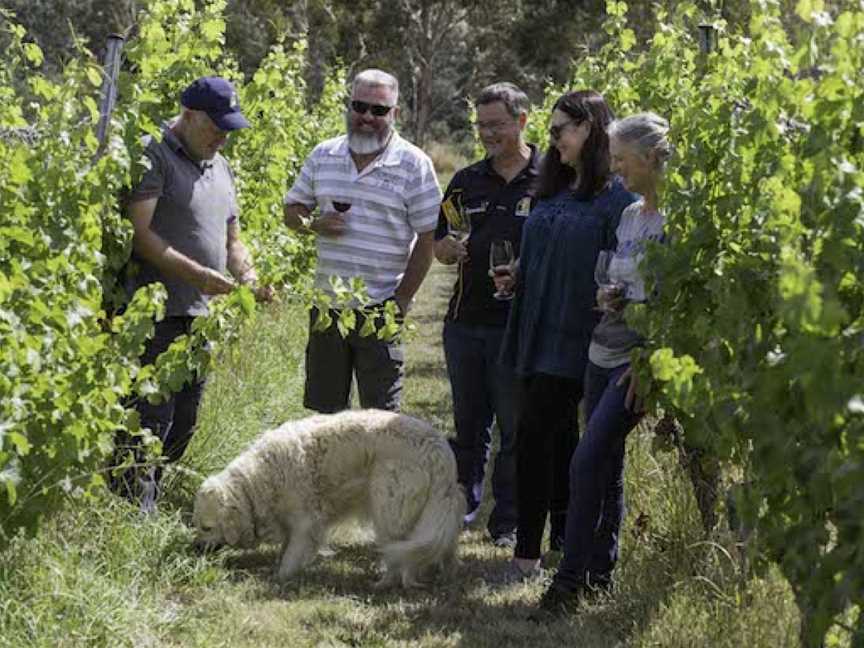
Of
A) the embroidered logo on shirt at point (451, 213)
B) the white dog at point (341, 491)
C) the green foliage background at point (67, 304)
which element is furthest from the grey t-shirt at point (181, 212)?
the embroidered logo on shirt at point (451, 213)

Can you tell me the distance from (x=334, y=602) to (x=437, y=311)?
9980 mm

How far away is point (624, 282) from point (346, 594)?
5.62 ft

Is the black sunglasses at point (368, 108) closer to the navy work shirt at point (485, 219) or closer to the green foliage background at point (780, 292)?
the navy work shirt at point (485, 219)

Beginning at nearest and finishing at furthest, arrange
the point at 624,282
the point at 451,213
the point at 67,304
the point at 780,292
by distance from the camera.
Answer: the point at 780,292, the point at 67,304, the point at 624,282, the point at 451,213

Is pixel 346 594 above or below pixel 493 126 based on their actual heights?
below

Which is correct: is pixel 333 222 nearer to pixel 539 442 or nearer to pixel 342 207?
pixel 342 207

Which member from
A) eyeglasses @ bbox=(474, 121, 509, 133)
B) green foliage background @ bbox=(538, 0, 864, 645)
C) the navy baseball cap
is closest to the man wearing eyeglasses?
eyeglasses @ bbox=(474, 121, 509, 133)

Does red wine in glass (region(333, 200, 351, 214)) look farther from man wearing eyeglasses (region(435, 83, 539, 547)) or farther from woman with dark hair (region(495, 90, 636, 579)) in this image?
woman with dark hair (region(495, 90, 636, 579))

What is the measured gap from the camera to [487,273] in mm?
6547

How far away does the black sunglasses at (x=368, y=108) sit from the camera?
256 inches

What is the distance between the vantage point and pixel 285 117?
36.6ft

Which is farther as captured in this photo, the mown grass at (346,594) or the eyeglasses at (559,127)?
the eyeglasses at (559,127)

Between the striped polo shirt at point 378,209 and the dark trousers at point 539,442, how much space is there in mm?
998

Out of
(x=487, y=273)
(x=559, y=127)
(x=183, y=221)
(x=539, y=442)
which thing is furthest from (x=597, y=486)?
(x=183, y=221)
